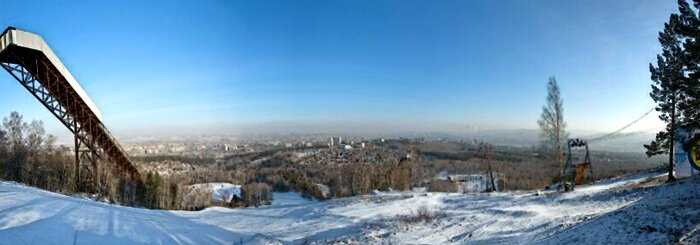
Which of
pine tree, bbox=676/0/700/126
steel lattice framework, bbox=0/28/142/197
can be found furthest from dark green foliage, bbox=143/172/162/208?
pine tree, bbox=676/0/700/126

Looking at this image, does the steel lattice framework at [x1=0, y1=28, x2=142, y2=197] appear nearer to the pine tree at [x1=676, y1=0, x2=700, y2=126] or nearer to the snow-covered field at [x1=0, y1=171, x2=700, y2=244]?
the snow-covered field at [x1=0, y1=171, x2=700, y2=244]

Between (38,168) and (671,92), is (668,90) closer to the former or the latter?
(671,92)

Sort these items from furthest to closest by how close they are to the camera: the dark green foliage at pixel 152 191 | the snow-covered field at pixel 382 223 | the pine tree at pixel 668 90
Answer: the dark green foliage at pixel 152 191 → the pine tree at pixel 668 90 → the snow-covered field at pixel 382 223

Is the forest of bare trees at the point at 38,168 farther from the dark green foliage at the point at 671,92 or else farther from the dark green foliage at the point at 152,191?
the dark green foliage at the point at 671,92

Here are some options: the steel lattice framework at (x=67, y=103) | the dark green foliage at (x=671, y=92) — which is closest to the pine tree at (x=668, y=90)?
the dark green foliage at (x=671, y=92)

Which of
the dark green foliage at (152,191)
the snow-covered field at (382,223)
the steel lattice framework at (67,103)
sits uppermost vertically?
the steel lattice framework at (67,103)
